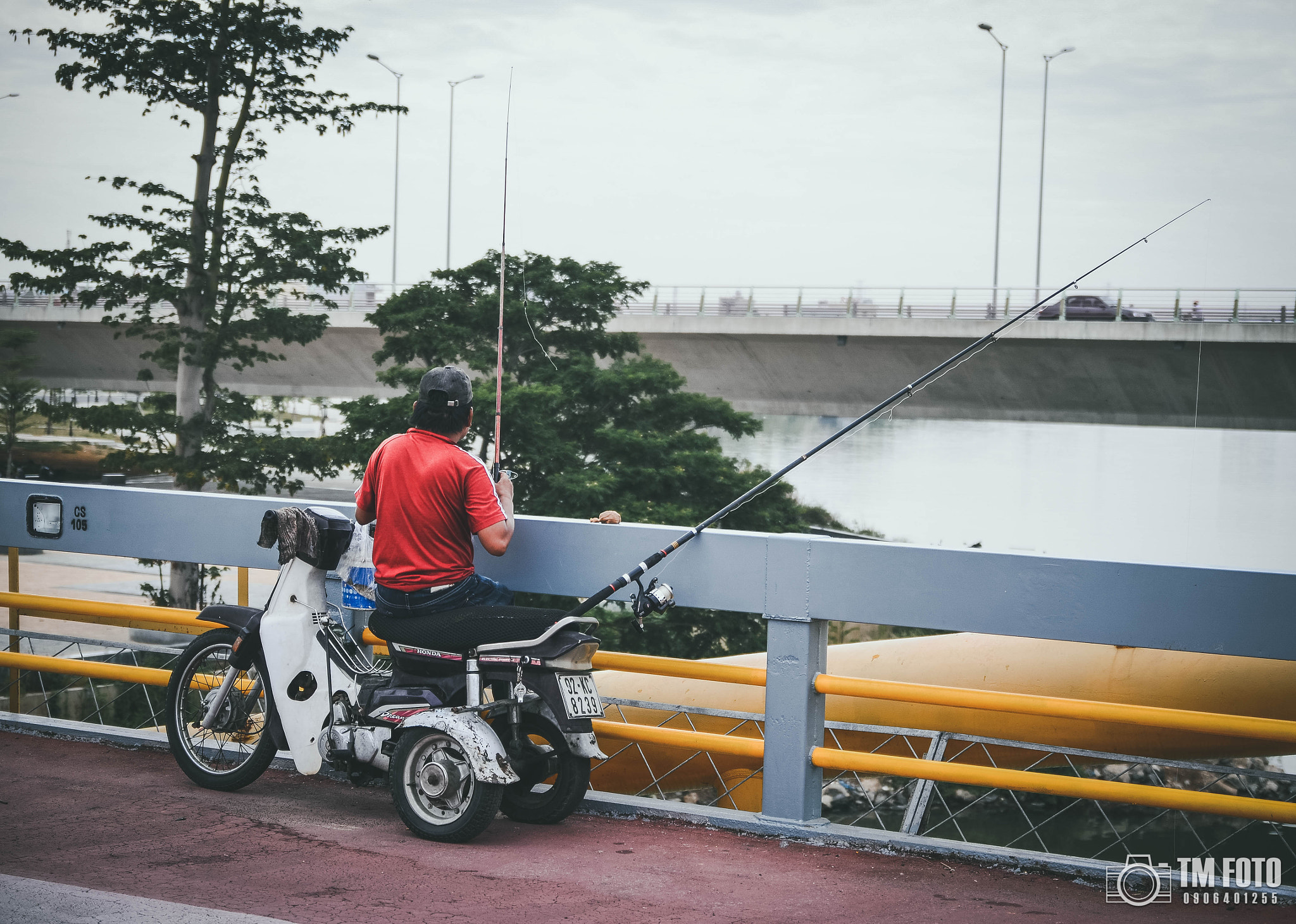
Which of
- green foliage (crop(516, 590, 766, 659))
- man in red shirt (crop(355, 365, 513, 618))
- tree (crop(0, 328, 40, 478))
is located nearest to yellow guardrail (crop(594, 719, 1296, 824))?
man in red shirt (crop(355, 365, 513, 618))

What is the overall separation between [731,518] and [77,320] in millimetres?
21056

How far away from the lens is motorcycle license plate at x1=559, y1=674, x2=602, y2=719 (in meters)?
4.46

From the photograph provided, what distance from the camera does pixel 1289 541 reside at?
2820 centimetres

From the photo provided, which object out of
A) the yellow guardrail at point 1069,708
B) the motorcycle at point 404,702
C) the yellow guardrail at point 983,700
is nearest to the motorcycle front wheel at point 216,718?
the motorcycle at point 404,702

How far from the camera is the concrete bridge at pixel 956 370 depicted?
2377cm

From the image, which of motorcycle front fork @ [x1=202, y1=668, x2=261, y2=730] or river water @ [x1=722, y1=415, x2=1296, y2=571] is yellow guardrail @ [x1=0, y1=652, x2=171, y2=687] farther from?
river water @ [x1=722, y1=415, x2=1296, y2=571]

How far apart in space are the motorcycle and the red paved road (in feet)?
0.60

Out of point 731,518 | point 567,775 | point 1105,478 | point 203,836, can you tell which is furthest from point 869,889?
point 1105,478

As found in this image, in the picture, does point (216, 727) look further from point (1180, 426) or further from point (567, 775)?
point (1180, 426)

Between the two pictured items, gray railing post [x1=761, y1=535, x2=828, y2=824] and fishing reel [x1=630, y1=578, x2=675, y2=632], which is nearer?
fishing reel [x1=630, y1=578, x2=675, y2=632]

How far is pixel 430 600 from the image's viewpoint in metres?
4.59

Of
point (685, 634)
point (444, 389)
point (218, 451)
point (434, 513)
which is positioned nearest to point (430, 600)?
point (434, 513)

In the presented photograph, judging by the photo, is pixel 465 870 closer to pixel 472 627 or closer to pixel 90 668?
pixel 472 627

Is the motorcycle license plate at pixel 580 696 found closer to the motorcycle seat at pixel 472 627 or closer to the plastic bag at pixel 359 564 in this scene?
the motorcycle seat at pixel 472 627
